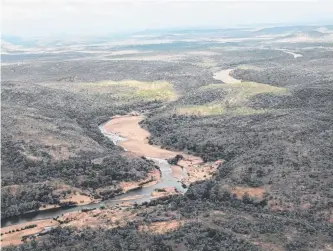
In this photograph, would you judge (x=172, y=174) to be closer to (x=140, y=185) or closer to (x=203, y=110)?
(x=140, y=185)

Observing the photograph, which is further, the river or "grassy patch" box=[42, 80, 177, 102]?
"grassy patch" box=[42, 80, 177, 102]

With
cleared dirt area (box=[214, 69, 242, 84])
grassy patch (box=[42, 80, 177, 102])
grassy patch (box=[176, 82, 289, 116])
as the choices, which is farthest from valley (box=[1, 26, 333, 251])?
cleared dirt area (box=[214, 69, 242, 84])

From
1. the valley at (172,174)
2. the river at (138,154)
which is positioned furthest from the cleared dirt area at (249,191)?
the river at (138,154)

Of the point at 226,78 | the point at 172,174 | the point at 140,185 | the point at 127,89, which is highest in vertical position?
the point at 140,185

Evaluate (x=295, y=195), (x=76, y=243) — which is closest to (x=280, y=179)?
(x=295, y=195)

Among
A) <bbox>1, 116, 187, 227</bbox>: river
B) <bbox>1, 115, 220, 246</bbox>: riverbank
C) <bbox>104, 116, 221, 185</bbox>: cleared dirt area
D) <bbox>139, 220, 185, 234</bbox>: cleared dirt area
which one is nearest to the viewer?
<bbox>139, 220, 185, 234</bbox>: cleared dirt area

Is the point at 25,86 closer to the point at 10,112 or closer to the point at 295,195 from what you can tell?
the point at 10,112

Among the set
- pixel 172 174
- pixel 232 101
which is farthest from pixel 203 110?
pixel 172 174

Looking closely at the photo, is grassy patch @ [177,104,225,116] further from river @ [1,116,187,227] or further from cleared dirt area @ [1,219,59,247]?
cleared dirt area @ [1,219,59,247]
